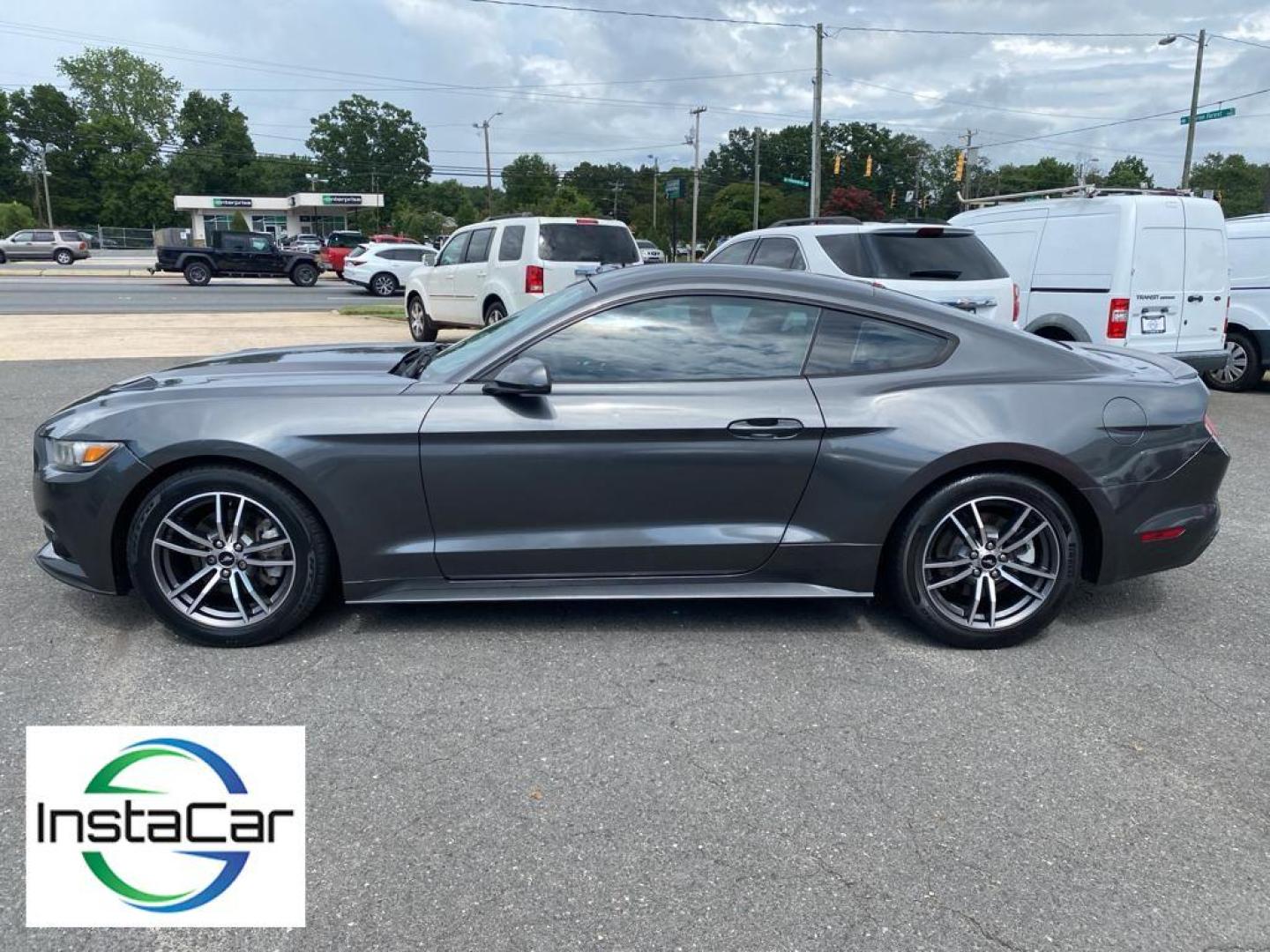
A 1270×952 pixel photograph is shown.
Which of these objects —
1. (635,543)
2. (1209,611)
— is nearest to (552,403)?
(635,543)

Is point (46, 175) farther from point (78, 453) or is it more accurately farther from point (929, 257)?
point (78, 453)

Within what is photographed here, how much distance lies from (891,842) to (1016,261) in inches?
337

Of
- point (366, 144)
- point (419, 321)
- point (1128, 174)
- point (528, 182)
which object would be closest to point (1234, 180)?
point (1128, 174)

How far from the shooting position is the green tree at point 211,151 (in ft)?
307

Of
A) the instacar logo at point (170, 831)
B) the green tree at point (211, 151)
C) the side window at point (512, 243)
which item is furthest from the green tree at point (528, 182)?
the instacar logo at point (170, 831)

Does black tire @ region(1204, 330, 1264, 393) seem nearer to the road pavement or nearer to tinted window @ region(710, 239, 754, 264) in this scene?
tinted window @ region(710, 239, 754, 264)

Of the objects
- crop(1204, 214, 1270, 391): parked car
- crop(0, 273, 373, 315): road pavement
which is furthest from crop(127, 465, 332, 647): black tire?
crop(0, 273, 373, 315): road pavement

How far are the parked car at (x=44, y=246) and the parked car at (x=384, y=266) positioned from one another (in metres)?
27.2

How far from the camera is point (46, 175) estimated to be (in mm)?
81125

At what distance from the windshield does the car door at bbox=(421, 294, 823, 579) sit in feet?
0.41

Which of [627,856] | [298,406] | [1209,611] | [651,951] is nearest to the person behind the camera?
[651,951]

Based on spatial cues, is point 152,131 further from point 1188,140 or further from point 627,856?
point 627,856

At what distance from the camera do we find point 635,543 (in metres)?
3.72

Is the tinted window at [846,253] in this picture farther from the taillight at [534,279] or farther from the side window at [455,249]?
the side window at [455,249]
